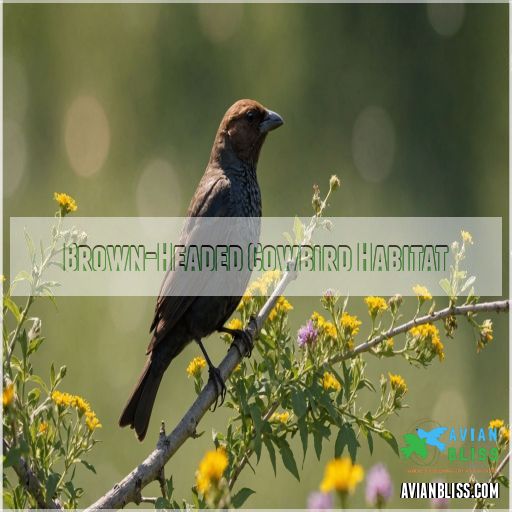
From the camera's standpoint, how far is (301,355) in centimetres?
146

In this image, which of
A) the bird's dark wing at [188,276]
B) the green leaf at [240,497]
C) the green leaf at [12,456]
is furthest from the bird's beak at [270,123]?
the green leaf at [12,456]

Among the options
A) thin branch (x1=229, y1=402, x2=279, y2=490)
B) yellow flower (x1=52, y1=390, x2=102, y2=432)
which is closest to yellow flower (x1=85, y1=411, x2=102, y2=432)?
yellow flower (x1=52, y1=390, x2=102, y2=432)

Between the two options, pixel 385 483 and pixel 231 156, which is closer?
pixel 385 483

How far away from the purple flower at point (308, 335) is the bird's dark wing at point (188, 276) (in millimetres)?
711

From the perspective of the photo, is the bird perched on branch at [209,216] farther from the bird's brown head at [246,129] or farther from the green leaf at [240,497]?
the green leaf at [240,497]

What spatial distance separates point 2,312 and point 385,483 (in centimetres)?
73

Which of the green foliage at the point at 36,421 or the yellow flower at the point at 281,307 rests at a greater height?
the yellow flower at the point at 281,307

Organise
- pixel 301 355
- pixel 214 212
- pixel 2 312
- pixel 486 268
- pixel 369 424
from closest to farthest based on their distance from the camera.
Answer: pixel 2 312 → pixel 369 424 → pixel 301 355 → pixel 214 212 → pixel 486 268

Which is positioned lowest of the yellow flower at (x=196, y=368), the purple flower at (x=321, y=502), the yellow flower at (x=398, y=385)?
the purple flower at (x=321, y=502)

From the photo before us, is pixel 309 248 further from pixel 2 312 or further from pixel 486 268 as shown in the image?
pixel 486 268

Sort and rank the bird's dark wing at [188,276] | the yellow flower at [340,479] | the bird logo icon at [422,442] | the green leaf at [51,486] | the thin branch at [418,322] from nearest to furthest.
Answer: the yellow flower at [340,479]
the green leaf at [51,486]
the thin branch at [418,322]
the bird logo icon at [422,442]
the bird's dark wing at [188,276]

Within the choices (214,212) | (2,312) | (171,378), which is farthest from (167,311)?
(171,378)

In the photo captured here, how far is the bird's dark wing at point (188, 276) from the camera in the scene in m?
2.04

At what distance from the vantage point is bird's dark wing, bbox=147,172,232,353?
2.04 metres
